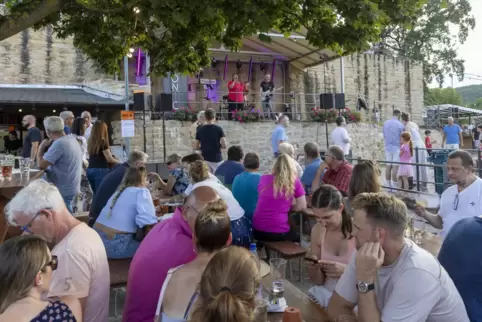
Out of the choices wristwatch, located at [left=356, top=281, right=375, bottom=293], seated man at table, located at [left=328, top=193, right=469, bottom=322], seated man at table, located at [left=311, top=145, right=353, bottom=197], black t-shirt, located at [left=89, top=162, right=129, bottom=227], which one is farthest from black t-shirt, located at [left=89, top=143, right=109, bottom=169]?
wristwatch, located at [left=356, top=281, right=375, bottom=293]

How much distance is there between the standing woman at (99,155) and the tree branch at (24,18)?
217 cm

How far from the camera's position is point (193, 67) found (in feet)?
17.4

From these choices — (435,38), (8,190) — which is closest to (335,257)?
(8,190)

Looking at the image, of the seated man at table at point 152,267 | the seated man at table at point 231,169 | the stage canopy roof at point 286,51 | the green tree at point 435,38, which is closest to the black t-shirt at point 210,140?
the seated man at table at point 231,169

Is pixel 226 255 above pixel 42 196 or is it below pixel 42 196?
below

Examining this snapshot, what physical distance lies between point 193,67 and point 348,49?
216cm

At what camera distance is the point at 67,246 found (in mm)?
2072

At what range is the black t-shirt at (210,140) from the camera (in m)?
7.15

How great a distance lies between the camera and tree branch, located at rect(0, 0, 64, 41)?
3428 millimetres

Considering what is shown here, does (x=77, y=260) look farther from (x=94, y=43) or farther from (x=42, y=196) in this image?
(x=94, y=43)

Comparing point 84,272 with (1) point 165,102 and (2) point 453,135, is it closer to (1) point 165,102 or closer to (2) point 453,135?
(1) point 165,102

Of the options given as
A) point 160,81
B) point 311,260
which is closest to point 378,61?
point 160,81

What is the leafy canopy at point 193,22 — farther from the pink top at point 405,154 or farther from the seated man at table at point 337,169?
the pink top at point 405,154

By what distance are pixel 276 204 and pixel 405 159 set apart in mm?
5233
